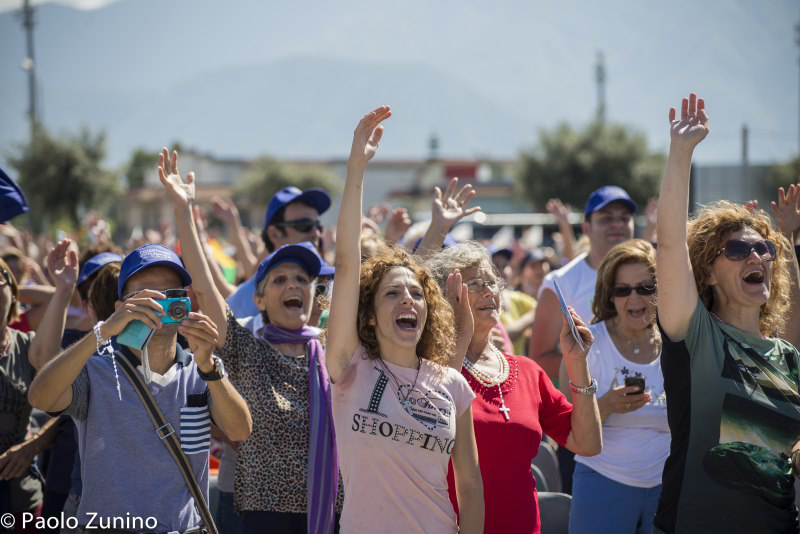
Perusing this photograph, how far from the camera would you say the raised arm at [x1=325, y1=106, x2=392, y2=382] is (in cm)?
313

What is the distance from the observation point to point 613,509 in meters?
4.02

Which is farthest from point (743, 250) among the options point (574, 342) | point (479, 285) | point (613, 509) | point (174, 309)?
point (174, 309)

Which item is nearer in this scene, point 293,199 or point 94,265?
point 94,265

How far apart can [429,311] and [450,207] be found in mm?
1464

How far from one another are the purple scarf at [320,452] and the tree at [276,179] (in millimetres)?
53017

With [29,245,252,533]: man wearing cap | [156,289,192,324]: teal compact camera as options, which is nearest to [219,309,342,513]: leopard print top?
[29,245,252,533]: man wearing cap

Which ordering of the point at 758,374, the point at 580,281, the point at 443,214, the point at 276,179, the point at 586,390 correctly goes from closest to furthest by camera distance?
the point at 758,374 < the point at 586,390 < the point at 443,214 < the point at 580,281 < the point at 276,179

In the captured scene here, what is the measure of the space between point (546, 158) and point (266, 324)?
3968cm

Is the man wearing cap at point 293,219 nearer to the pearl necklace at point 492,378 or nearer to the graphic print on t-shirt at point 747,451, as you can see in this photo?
the pearl necklace at point 492,378

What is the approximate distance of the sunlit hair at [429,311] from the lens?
336 centimetres

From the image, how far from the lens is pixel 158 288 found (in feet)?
11.3

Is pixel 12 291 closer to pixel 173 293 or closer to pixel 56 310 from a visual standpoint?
pixel 56 310

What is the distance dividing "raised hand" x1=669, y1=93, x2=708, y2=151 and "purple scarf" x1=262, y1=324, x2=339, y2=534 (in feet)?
6.16

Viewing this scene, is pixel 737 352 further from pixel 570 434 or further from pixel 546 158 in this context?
pixel 546 158
